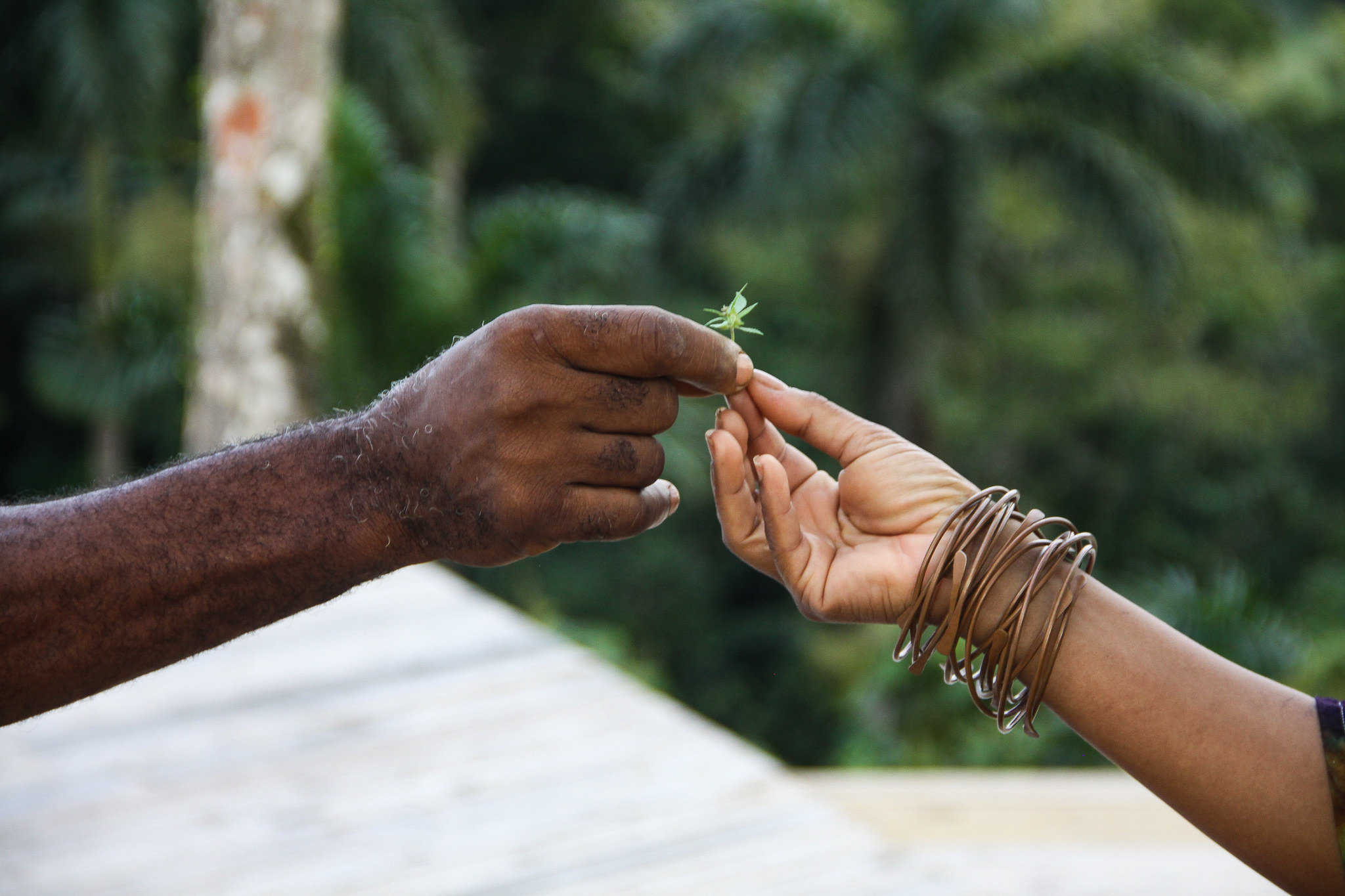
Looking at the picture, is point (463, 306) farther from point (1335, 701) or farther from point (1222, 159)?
point (1222, 159)

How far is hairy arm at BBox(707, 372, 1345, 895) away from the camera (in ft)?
4.05

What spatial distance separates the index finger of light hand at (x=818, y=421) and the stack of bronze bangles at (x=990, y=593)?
16 centimetres

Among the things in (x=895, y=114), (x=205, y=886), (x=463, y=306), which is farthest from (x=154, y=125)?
(x=205, y=886)

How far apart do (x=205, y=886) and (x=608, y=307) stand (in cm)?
138

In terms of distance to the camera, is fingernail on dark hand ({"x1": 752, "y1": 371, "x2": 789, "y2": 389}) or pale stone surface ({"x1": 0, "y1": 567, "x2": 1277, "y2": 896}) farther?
pale stone surface ({"x1": 0, "y1": 567, "x2": 1277, "y2": 896})

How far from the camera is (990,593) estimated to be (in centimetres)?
136

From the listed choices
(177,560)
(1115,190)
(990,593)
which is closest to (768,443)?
(990,593)

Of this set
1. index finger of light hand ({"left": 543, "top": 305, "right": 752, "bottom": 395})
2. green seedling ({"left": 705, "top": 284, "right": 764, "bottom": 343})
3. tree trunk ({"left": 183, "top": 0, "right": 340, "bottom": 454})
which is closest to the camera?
index finger of light hand ({"left": 543, "top": 305, "right": 752, "bottom": 395})

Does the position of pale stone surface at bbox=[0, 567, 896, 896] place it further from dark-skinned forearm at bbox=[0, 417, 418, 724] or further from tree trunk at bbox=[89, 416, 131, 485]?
tree trunk at bbox=[89, 416, 131, 485]

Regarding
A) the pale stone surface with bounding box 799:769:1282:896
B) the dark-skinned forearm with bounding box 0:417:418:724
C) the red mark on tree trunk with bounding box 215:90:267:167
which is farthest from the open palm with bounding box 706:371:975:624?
the red mark on tree trunk with bounding box 215:90:267:167

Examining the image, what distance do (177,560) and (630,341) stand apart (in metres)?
0.59

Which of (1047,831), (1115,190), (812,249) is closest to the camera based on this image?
(1047,831)

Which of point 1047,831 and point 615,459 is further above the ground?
point 615,459

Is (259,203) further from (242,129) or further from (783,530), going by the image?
(783,530)
